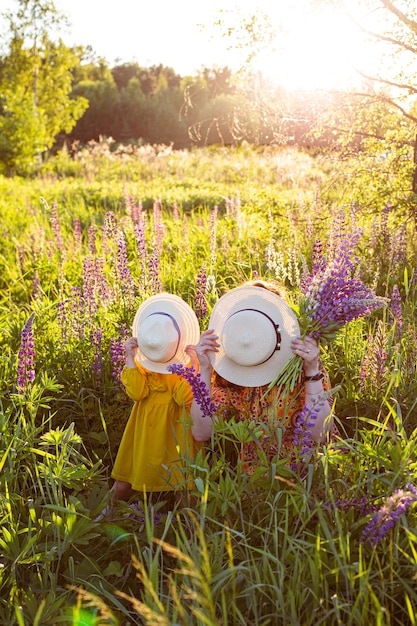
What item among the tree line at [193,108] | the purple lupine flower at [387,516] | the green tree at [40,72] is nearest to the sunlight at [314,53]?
the tree line at [193,108]

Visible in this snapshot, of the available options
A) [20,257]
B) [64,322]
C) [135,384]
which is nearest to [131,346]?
→ [135,384]

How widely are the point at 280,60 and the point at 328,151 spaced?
1.14 m

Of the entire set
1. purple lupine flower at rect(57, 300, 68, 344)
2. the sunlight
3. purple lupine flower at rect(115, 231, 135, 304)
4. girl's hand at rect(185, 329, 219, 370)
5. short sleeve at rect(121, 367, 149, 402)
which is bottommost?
short sleeve at rect(121, 367, 149, 402)

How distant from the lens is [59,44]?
23.0 meters

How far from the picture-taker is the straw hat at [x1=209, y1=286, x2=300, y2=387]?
9.43ft

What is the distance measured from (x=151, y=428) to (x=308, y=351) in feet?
3.33

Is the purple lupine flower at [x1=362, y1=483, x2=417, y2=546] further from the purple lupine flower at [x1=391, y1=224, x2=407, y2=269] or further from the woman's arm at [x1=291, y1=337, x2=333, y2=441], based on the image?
the purple lupine flower at [x1=391, y1=224, x2=407, y2=269]

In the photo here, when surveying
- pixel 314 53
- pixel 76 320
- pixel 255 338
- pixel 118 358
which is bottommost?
pixel 118 358

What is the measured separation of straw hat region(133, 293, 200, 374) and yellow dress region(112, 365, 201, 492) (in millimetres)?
120

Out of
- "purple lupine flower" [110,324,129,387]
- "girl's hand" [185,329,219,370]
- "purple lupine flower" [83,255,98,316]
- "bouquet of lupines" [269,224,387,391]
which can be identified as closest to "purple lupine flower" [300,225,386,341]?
"bouquet of lupines" [269,224,387,391]

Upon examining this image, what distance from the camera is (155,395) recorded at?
3354 mm

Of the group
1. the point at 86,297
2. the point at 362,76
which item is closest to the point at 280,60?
the point at 362,76

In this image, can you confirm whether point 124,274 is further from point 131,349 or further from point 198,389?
point 198,389

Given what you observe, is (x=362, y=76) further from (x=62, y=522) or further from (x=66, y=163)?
(x=66, y=163)
